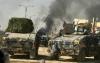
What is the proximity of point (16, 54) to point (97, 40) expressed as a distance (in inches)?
197

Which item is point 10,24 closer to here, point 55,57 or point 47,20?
point 47,20

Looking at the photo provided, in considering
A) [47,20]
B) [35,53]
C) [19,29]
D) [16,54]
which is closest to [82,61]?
[35,53]

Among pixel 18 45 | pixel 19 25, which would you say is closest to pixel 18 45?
pixel 18 45

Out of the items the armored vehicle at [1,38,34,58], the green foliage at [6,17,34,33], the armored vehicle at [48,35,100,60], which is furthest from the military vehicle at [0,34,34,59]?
the green foliage at [6,17,34,33]

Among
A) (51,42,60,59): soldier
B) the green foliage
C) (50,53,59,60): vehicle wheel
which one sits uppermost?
the green foliage

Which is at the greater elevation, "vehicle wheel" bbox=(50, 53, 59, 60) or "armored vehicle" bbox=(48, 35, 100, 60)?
"armored vehicle" bbox=(48, 35, 100, 60)

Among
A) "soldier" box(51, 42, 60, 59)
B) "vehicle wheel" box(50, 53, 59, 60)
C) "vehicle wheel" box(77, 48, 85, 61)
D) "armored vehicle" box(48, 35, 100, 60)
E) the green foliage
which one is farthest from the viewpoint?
the green foliage

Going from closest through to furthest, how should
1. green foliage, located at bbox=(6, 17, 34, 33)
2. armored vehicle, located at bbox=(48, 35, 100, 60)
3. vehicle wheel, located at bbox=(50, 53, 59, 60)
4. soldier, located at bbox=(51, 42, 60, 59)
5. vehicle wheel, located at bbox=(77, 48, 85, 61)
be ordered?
armored vehicle, located at bbox=(48, 35, 100, 60), vehicle wheel, located at bbox=(77, 48, 85, 61), soldier, located at bbox=(51, 42, 60, 59), vehicle wheel, located at bbox=(50, 53, 59, 60), green foliage, located at bbox=(6, 17, 34, 33)

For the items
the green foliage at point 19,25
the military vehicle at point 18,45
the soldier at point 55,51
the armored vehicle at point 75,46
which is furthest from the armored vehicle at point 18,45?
the green foliage at point 19,25

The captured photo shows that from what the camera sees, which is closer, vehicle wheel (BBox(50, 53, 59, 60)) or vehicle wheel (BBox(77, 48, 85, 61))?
vehicle wheel (BBox(77, 48, 85, 61))

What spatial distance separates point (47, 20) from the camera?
64125mm

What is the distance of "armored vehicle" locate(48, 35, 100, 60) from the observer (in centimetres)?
2016

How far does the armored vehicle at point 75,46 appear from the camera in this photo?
20.2 m

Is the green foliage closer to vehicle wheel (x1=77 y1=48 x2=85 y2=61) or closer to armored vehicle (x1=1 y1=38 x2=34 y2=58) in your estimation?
armored vehicle (x1=1 y1=38 x2=34 y2=58)
